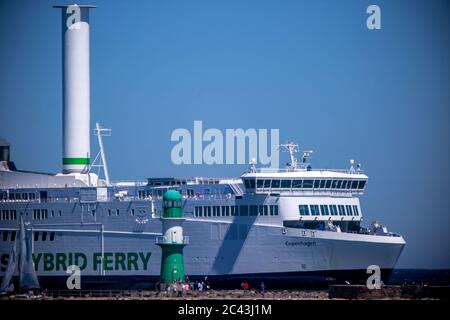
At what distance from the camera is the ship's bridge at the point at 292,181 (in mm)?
111750

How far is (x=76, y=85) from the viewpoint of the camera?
122 m

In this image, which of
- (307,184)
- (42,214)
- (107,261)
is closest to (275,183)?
(307,184)

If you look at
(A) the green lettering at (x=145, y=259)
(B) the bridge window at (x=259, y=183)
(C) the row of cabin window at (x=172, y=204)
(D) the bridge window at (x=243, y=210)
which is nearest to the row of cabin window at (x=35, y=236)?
(A) the green lettering at (x=145, y=259)

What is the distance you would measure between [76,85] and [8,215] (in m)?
9.75

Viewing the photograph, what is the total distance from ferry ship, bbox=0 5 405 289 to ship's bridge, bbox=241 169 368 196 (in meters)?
0.06

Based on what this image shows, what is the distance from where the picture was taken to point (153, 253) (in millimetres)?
115938

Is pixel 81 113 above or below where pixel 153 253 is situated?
above

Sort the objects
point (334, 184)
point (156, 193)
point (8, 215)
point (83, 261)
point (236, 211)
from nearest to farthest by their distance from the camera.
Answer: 1. point (334, 184)
2. point (236, 211)
3. point (156, 193)
4. point (83, 261)
5. point (8, 215)

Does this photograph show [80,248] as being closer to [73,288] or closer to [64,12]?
[73,288]

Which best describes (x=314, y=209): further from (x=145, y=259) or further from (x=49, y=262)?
(x=49, y=262)

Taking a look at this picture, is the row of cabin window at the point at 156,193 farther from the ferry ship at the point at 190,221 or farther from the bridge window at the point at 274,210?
the bridge window at the point at 274,210
